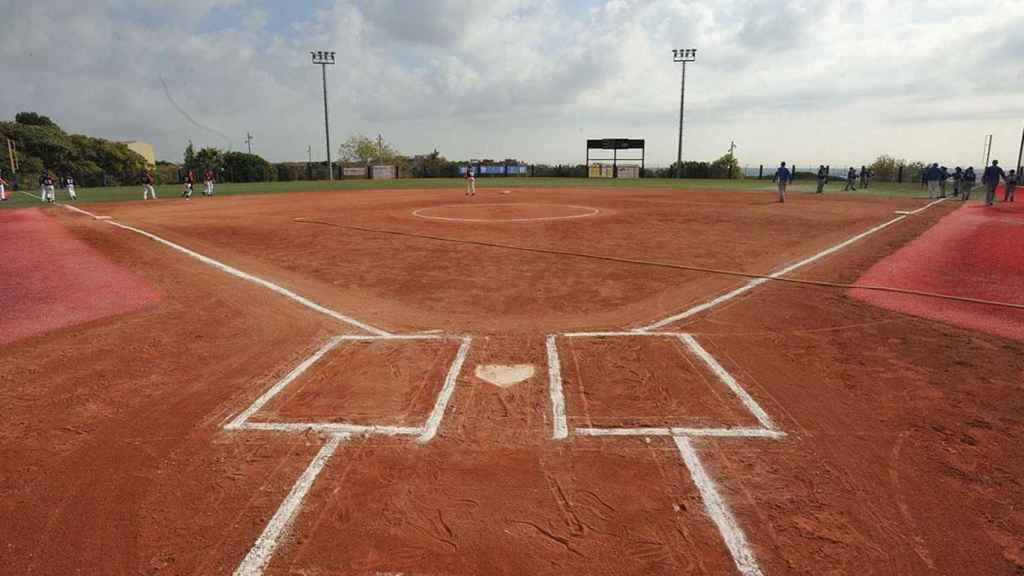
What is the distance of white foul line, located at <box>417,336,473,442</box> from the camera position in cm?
465

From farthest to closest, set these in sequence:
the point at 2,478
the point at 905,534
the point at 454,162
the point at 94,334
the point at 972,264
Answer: the point at 454,162
the point at 972,264
the point at 94,334
the point at 2,478
the point at 905,534

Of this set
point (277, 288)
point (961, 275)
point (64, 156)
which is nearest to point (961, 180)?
point (961, 275)

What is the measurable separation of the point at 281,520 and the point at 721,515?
2942 millimetres

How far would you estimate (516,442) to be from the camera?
4.50 meters

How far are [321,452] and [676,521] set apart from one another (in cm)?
278

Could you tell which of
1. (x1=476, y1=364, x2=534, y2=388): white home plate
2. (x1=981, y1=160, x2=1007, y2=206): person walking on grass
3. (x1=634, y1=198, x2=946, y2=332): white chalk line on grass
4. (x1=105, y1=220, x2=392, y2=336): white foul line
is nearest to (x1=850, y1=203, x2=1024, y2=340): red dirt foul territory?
(x1=634, y1=198, x2=946, y2=332): white chalk line on grass

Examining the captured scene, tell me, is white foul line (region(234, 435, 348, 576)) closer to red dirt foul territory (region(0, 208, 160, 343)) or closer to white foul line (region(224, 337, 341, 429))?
white foul line (region(224, 337, 341, 429))

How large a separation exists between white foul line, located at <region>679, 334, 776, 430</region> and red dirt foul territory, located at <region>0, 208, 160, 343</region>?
343 inches

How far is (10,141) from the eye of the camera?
5644 centimetres

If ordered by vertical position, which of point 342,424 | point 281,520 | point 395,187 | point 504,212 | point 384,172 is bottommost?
point 281,520

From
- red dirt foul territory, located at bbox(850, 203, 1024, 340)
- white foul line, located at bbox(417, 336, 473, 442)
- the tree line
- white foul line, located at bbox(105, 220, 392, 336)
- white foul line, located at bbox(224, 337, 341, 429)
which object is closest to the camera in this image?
white foul line, located at bbox(417, 336, 473, 442)

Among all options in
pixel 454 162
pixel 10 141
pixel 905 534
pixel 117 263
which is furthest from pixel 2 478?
pixel 454 162

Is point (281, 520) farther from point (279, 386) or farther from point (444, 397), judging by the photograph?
point (279, 386)

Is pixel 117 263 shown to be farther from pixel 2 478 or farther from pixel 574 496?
pixel 574 496
